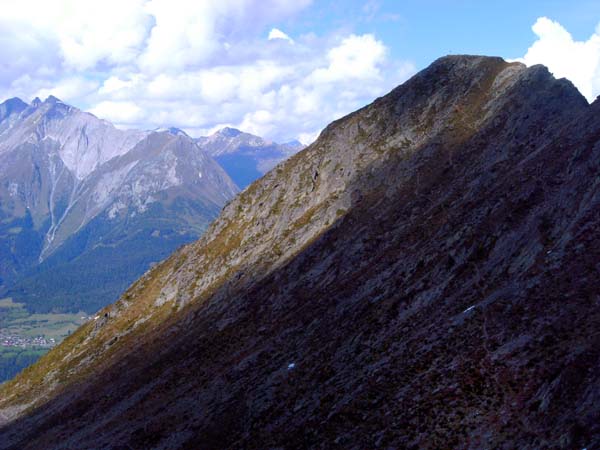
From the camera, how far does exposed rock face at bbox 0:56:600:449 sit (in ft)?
110

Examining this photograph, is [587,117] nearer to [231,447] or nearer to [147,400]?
[231,447]

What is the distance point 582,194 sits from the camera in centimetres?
4741

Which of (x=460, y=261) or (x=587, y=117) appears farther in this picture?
(x=587, y=117)

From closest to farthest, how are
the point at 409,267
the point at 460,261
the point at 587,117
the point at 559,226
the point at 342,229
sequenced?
the point at 559,226 < the point at 460,261 < the point at 409,267 < the point at 587,117 < the point at 342,229

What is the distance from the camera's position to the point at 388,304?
5384 centimetres

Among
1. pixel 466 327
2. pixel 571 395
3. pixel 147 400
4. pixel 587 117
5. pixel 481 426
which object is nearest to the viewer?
pixel 571 395

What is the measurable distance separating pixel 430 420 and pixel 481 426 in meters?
3.66

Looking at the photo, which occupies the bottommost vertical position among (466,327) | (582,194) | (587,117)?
(466,327)

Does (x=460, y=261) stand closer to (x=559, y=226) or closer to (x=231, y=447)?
(x=559, y=226)

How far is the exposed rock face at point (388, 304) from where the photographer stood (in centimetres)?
3362

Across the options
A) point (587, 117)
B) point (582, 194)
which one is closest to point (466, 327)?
point (582, 194)

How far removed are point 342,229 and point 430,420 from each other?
164 feet

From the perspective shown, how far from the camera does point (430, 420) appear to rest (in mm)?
32844

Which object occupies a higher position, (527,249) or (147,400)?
(147,400)
